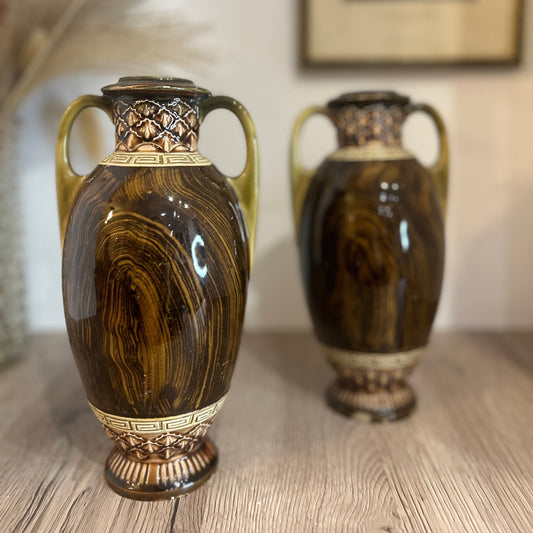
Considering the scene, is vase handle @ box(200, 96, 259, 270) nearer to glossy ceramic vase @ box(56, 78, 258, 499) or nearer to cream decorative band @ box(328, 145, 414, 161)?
glossy ceramic vase @ box(56, 78, 258, 499)

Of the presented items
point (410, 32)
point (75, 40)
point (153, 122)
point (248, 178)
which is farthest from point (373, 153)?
point (75, 40)

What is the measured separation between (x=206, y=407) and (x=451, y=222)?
792 millimetres

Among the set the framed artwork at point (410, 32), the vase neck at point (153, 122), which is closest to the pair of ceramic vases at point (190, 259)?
the vase neck at point (153, 122)

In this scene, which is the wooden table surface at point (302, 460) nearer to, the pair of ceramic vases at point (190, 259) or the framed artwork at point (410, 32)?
the pair of ceramic vases at point (190, 259)

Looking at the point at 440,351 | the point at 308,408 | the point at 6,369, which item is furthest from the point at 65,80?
the point at 440,351

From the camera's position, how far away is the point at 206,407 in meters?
0.73

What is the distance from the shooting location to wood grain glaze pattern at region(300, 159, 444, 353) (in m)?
0.83

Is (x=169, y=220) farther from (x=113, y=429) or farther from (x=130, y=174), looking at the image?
(x=113, y=429)

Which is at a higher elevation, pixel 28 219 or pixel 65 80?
pixel 65 80

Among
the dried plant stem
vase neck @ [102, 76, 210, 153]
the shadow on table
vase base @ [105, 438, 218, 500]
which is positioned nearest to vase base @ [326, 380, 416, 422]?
vase base @ [105, 438, 218, 500]

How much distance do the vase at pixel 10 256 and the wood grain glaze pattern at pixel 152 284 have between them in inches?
19.3

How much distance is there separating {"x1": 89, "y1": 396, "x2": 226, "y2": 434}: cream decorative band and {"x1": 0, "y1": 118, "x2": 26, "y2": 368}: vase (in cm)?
51

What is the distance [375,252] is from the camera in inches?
32.9

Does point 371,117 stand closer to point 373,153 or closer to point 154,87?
point 373,153
